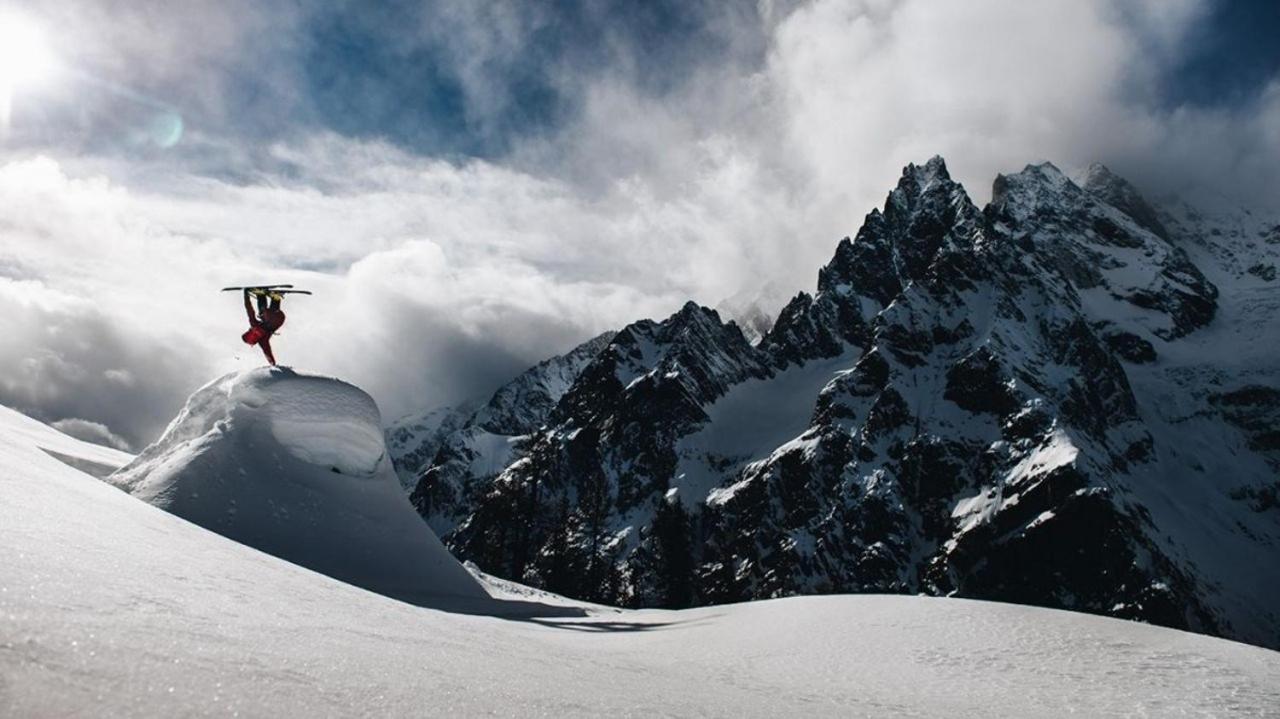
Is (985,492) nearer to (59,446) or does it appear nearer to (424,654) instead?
(59,446)

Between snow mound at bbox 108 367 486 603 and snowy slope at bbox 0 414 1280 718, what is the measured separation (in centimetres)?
407

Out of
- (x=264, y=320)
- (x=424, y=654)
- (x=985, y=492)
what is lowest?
(x=424, y=654)

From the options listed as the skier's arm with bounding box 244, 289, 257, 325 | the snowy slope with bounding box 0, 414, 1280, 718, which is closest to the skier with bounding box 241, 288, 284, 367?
the skier's arm with bounding box 244, 289, 257, 325

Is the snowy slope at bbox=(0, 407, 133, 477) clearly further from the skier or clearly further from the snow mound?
the skier

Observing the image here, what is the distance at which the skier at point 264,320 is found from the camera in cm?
1853

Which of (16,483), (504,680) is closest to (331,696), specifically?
(504,680)

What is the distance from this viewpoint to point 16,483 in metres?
6.39

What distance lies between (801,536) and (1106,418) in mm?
87598

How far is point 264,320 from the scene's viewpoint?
61.5 ft

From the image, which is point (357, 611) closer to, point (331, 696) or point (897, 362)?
point (331, 696)

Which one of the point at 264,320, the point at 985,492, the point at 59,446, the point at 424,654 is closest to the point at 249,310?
the point at 264,320

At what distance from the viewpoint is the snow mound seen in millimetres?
13695

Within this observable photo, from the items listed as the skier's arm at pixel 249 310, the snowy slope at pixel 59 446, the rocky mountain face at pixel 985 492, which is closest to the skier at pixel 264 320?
the skier's arm at pixel 249 310

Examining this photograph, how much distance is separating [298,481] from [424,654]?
11.5 meters
